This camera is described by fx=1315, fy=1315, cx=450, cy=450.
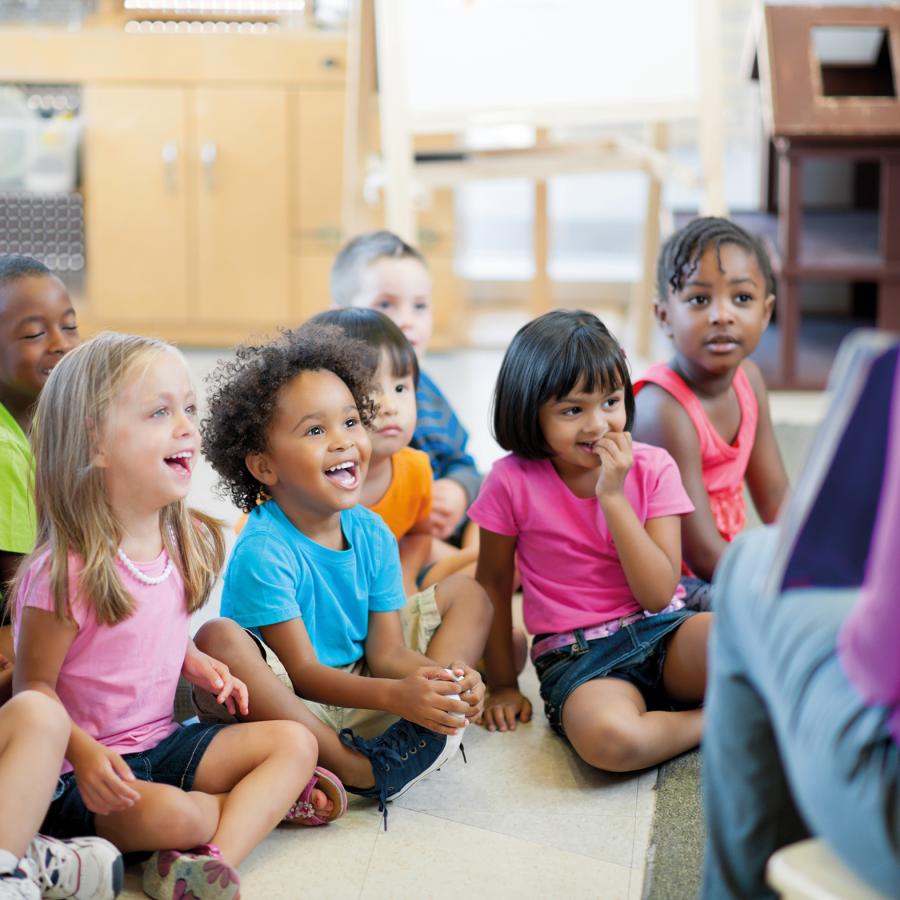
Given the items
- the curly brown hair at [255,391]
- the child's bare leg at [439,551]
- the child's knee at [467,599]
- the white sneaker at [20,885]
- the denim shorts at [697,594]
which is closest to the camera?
the white sneaker at [20,885]

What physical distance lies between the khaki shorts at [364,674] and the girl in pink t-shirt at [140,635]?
0.06m

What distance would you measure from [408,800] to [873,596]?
799 mm

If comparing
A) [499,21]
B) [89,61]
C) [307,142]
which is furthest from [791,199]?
[89,61]

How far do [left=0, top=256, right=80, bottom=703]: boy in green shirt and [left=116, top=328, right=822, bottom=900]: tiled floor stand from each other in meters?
0.48

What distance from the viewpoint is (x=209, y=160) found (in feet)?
12.4

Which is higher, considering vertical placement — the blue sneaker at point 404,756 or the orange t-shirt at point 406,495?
the orange t-shirt at point 406,495

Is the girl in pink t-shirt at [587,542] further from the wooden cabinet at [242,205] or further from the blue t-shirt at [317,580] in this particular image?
the wooden cabinet at [242,205]

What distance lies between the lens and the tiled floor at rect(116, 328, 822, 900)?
4.14 ft

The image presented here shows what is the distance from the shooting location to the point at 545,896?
1.24 m

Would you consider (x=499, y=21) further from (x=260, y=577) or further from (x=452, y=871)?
(x=452, y=871)

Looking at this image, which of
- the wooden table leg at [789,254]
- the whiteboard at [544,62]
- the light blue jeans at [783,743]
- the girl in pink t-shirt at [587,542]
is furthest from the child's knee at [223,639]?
the wooden table leg at [789,254]

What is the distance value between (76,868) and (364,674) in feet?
1.46

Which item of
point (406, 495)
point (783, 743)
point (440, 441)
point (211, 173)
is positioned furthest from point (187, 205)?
point (783, 743)

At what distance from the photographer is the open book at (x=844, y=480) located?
76 centimetres
